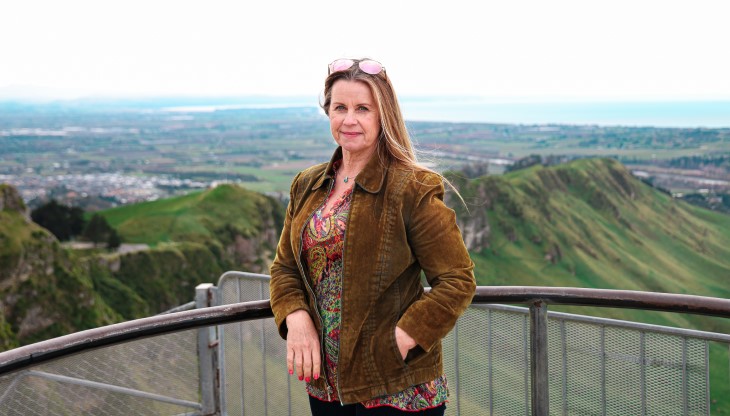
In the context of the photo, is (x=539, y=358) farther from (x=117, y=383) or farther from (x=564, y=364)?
(x=117, y=383)

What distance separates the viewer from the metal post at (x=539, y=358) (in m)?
2.85

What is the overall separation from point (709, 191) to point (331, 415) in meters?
115

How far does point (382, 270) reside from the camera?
2.18 m

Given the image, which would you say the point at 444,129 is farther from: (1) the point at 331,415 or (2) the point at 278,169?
(1) the point at 331,415

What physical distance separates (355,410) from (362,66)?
1.05 meters

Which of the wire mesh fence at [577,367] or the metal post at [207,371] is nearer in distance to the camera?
the wire mesh fence at [577,367]

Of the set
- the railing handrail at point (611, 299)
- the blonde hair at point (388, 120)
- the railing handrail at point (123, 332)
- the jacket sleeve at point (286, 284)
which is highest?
the blonde hair at point (388, 120)

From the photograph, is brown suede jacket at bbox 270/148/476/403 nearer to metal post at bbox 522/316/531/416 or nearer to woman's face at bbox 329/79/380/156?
woman's face at bbox 329/79/380/156

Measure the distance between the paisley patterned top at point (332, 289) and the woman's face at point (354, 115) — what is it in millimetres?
166

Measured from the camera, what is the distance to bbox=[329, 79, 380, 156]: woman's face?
88.3 inches

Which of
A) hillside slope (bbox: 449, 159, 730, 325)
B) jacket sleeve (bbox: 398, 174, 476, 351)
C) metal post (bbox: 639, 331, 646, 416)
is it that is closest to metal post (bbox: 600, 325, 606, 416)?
metal post (bbox: 639, 331, 646, 416)

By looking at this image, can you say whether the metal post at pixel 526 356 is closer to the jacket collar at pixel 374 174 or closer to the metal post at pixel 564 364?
the metal post at pixel 564 364

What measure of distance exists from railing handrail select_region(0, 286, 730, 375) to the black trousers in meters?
0.45

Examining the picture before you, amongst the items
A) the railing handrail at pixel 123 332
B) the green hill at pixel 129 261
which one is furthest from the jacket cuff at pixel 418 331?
the green hill at pixel 129 261
